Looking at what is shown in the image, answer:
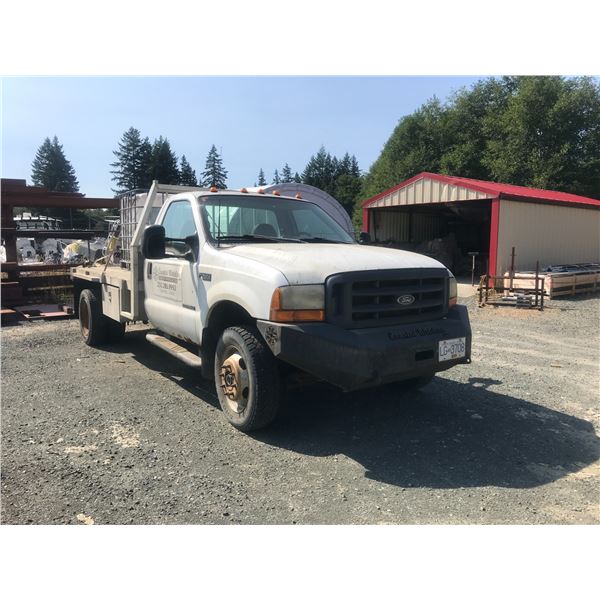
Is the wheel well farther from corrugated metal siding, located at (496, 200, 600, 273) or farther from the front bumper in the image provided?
corrugated metal siding, located at (496, 200, 600, 273)

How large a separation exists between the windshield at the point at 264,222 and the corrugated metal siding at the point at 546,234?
11392 millimetres

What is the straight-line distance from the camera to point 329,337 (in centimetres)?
368

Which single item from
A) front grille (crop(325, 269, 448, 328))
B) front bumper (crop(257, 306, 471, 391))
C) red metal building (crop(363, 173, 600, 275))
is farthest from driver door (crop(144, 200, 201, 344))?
red metal building (crop(363, 173, 600, 275))

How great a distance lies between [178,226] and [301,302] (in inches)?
93.8

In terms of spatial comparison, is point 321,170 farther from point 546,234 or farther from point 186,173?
point 546,234

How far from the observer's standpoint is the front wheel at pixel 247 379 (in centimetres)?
409

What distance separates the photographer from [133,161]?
83.9m

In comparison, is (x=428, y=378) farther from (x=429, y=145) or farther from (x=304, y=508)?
(x=429, y=145)

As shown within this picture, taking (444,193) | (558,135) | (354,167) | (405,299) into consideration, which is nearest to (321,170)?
(354,167)

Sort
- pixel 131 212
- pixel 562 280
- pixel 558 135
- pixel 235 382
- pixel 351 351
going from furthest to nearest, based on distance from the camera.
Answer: pixel 558 135 < pixel 562 280 < pixel 131 212 < pixel 235 382 < pixel 351 351

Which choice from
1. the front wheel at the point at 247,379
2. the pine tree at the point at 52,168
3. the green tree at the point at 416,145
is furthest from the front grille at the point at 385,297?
the pine tree at the point at 52,168

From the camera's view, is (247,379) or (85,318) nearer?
(247,379)

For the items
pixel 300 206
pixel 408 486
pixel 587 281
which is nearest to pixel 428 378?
pixel 408 486

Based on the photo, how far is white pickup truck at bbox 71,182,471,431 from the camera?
376 cm
